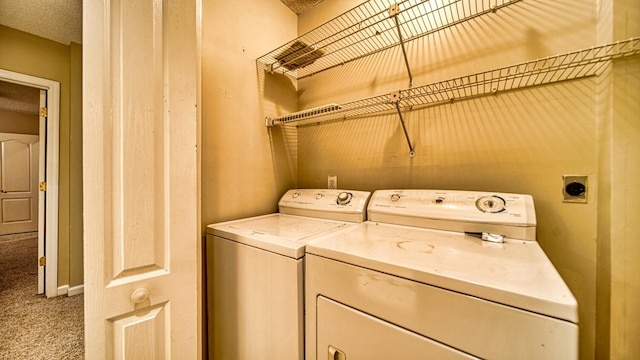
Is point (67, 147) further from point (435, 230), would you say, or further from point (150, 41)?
point (435, 230)

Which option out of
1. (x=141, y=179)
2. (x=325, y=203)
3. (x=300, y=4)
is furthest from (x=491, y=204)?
(x=300, y=4)

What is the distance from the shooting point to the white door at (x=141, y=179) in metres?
0.70

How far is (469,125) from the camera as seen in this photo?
1173mm

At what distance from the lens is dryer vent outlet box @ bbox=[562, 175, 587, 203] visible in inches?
36.9

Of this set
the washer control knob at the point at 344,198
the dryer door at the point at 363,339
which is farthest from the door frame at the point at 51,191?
the dryer door at the point at 363,339

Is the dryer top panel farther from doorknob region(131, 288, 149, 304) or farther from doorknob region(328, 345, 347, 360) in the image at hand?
doorknob region(131, 288, 149, 304)

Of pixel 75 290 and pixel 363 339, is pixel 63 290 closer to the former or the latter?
pixel 75 290

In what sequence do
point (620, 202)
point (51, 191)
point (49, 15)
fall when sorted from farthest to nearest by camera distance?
point (51, 191) → point (49, 15) → point (620, 202)

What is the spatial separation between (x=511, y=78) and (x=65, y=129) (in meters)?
3.75

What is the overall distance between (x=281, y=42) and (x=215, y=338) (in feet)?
6.67

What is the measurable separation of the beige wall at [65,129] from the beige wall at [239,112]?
2.17m

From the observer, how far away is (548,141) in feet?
3.29

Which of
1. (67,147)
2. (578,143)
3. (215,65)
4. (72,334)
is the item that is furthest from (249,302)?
(67,147)

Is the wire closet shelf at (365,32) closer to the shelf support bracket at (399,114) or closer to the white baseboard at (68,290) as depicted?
the shelf support bracket at (399,114)
